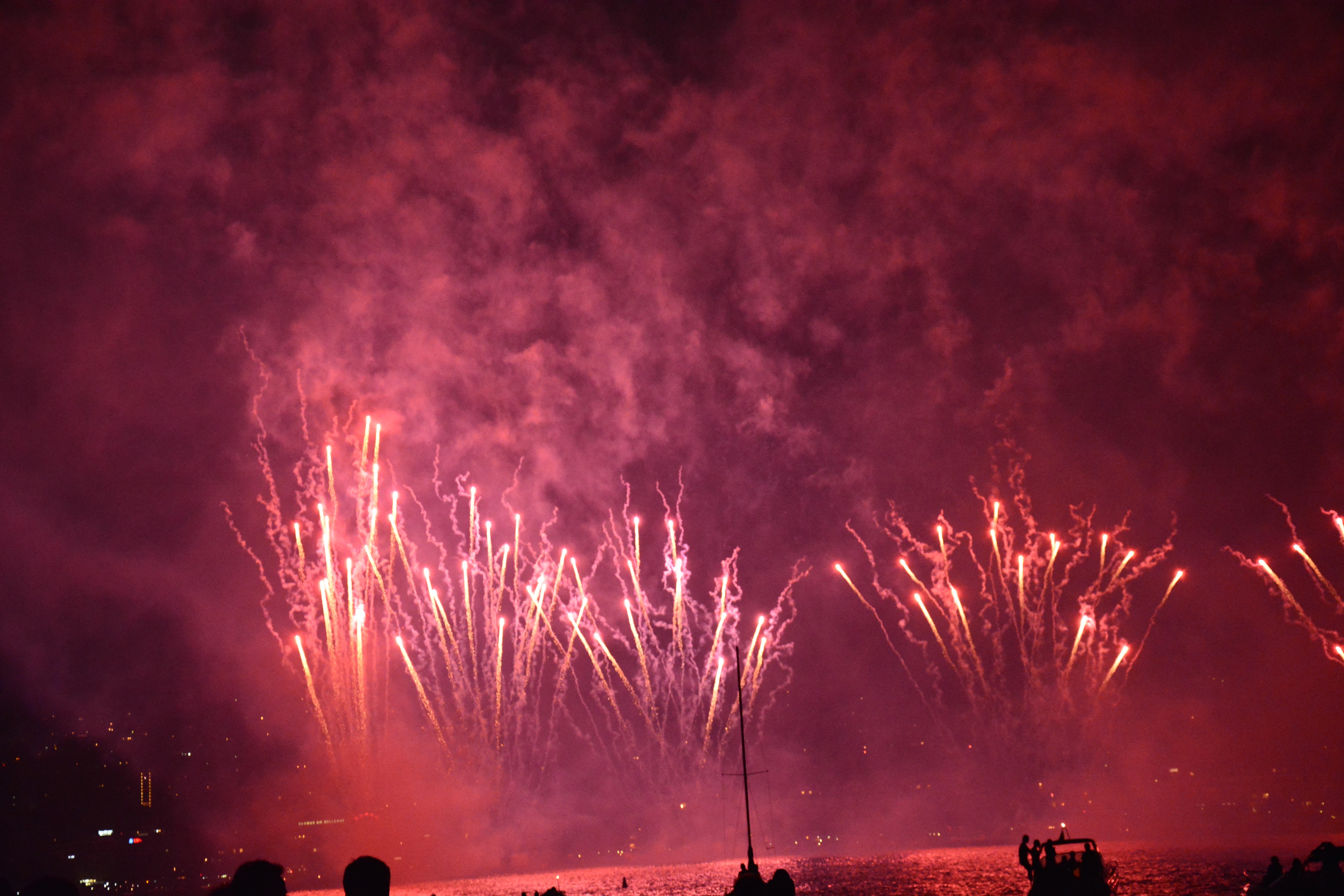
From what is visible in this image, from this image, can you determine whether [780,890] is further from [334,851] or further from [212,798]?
[212,798]

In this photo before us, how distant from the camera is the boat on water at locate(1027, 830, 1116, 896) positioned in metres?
18.8

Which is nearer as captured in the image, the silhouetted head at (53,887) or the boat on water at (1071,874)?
the silhouetted head at (53,887)

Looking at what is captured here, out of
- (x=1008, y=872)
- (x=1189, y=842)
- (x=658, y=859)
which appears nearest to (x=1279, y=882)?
(x=1008, y=872)

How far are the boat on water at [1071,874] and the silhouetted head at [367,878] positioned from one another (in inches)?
685

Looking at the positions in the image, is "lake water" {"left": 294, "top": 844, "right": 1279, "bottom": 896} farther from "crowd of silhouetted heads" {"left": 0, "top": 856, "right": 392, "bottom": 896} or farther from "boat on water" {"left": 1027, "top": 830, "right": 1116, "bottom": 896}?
"crowd of silhouetted heads" {"left": 0, "top": 856, "right": 392, "bottom": 896}

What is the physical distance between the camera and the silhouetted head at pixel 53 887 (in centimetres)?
445

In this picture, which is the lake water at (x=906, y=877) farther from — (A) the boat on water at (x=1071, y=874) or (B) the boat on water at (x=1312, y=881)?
(B) the boat on water at (x=1312, y=881)

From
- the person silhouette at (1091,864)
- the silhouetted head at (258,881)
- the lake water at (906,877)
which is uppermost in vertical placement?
the silhouetted head at (258,881)

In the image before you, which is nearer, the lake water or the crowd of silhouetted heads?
the crowd of silhouetted heads

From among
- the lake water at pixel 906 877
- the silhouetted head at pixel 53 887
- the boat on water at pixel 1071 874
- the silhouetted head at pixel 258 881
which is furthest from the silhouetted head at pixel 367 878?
the lake water at pixel 906 877

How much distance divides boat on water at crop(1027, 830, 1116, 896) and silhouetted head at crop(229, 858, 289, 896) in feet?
57.6

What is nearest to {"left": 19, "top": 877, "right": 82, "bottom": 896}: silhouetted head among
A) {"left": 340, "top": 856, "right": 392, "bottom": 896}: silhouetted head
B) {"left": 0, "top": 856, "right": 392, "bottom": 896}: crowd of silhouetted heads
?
{"left": 0, "top": 856, "right": 392, "bottom": 896}: crowd of silhouetted heads

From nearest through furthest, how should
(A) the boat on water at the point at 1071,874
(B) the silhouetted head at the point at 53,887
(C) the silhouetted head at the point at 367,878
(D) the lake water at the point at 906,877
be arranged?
(C) the silhouetted head at the point at 367,878 → (B) the silhouetted head at the point at 53,887 → (A) the boat on water at the point at 1071,874 → (D) the lake water at the point at 906,877

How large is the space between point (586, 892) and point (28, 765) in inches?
3198
